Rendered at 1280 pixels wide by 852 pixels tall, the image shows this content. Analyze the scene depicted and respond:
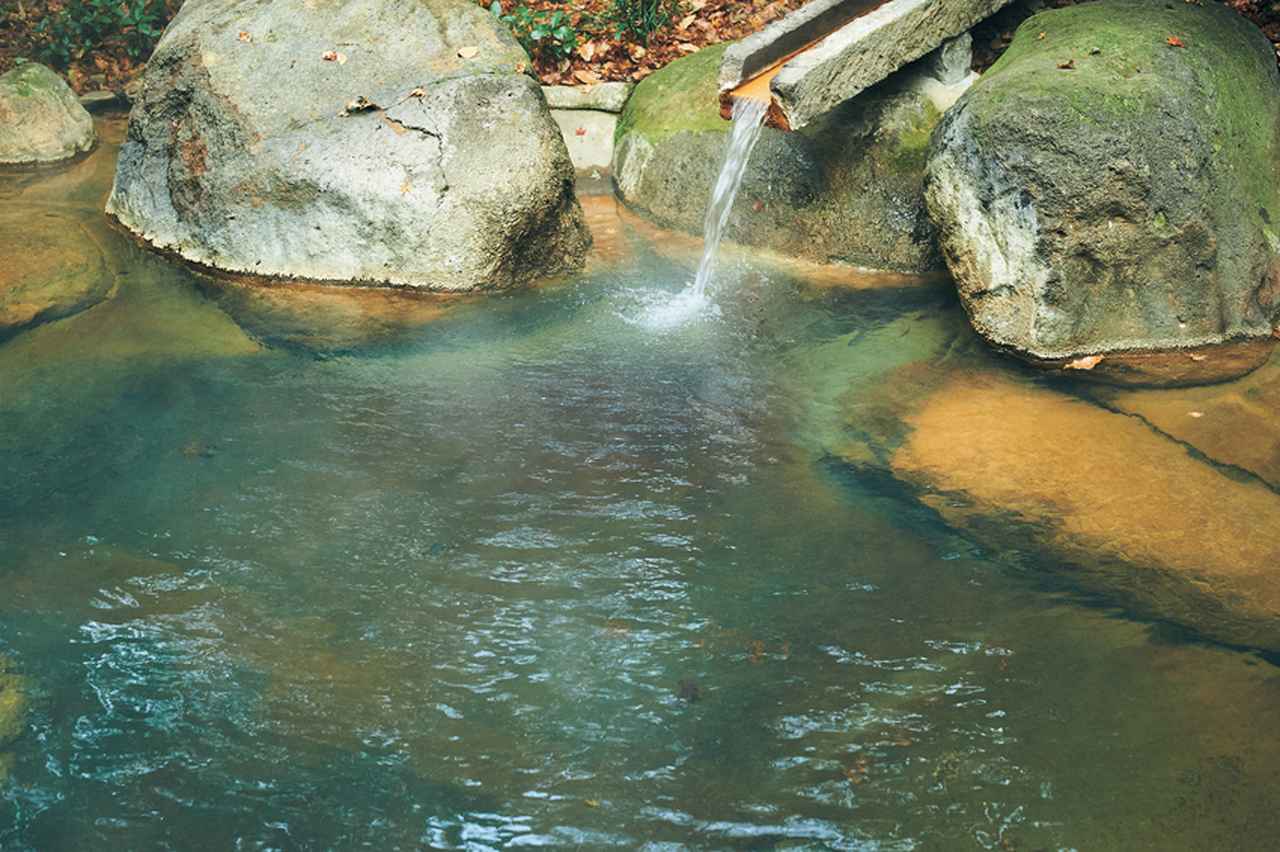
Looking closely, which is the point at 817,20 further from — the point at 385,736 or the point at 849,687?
the point at 385,736

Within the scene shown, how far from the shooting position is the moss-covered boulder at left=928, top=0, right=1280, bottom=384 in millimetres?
5141

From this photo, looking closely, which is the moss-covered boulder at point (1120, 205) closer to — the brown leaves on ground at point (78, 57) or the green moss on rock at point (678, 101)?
the green moss on rock at point (678, 101)

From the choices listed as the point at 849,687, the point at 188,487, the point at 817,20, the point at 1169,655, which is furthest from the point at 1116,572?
the point at 817,20

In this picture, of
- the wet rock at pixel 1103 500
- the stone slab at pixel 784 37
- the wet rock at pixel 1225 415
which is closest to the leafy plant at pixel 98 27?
the stone slab at pixel 784 37

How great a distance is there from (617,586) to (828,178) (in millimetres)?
3668

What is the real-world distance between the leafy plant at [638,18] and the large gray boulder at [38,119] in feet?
13.4

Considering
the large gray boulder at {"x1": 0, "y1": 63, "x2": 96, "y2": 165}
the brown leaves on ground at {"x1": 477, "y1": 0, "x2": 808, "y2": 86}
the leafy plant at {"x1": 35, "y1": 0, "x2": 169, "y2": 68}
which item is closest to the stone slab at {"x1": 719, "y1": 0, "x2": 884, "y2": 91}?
the brown leaves on ground at {"x1": 477, "y1": 0, "x2": 808, "y2": 86}

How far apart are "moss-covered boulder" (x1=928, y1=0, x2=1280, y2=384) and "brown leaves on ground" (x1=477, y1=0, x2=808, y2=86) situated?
3.24 m

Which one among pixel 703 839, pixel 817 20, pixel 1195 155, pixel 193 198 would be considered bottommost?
pixel 703 839

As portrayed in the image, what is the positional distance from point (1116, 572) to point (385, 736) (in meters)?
2.52

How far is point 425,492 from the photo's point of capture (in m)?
4.39

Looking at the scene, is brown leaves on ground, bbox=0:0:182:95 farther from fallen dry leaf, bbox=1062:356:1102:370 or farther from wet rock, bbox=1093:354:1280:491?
wet rock, bbox=1093:354:1280:491

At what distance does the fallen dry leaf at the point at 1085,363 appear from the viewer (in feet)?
17.4

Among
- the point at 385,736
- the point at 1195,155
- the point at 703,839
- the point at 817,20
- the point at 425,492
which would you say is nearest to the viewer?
the point at 703,839
